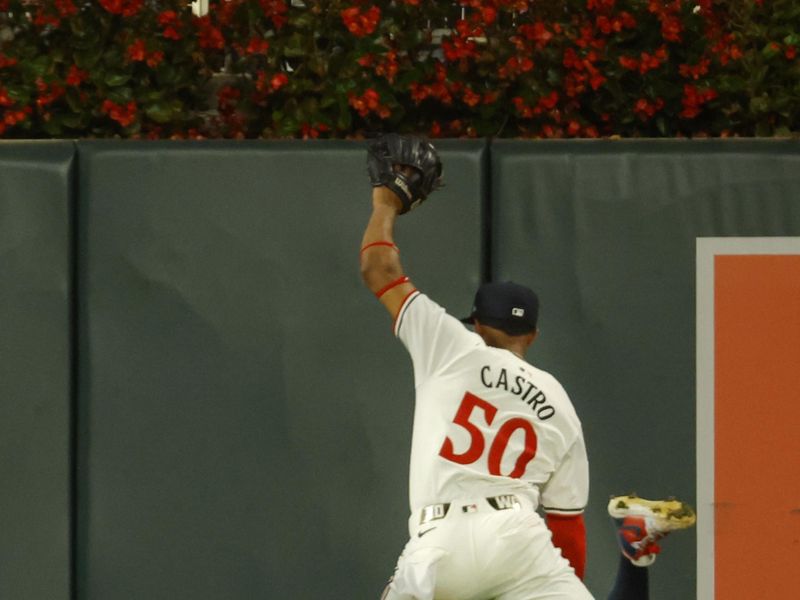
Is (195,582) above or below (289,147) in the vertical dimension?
below

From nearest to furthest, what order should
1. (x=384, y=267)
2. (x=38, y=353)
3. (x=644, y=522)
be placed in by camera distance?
(x=384, y=267)
(x=644, y=522)
(x=38, y=353)

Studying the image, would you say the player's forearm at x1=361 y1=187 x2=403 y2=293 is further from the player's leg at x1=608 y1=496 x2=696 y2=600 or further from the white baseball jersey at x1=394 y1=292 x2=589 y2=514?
the player's leg at x1=608 y1=496 x2=696 y2=600

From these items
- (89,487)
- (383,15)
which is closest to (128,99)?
(383,15)

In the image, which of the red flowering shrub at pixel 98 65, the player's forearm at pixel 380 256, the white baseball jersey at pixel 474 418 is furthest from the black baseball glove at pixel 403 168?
the red flowering shrub at pixel 98 65

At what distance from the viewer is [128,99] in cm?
588

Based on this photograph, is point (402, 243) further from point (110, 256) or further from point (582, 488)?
point (582, 488)

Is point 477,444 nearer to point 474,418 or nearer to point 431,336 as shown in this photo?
point 474,418

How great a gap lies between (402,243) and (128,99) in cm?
130

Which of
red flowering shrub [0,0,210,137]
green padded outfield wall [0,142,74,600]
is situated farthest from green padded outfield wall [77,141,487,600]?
red flowering shrub [0,0,210,137]

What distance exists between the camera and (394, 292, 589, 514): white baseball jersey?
416 cm

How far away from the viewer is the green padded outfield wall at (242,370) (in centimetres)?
560

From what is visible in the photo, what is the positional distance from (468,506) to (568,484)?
37 centimetres

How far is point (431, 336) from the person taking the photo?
4219mm

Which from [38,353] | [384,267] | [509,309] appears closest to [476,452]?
[509,309]
